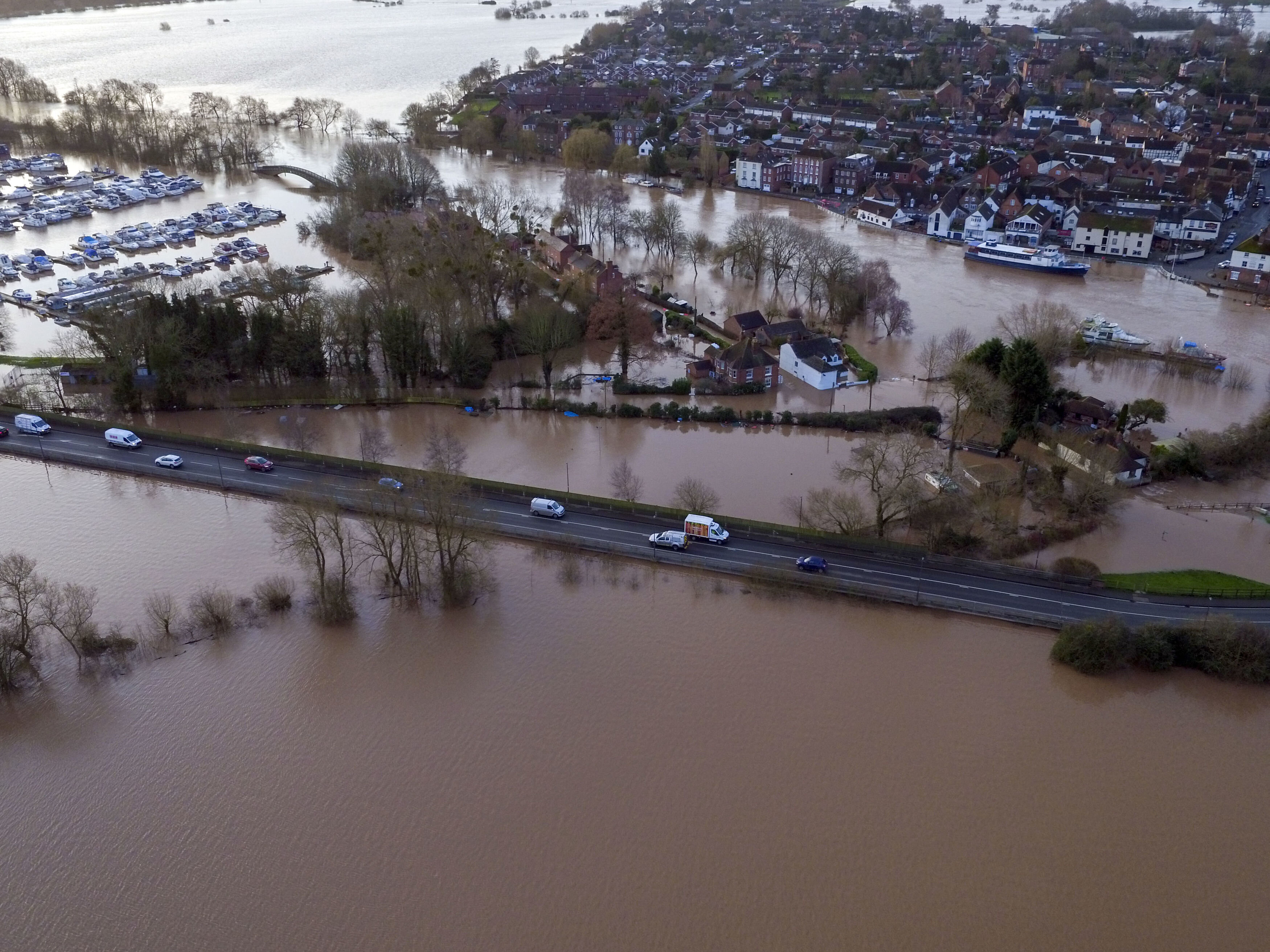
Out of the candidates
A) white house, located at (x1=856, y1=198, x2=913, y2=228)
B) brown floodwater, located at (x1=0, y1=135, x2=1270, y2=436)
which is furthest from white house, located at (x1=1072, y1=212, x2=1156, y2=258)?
white house, located at (x1=856, y1=198, x2=913, y2=228)

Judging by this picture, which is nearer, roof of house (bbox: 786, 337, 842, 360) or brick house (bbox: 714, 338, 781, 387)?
brick house (bbox: 714, 338, 781, 387)

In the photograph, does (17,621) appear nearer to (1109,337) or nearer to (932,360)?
(932,360)

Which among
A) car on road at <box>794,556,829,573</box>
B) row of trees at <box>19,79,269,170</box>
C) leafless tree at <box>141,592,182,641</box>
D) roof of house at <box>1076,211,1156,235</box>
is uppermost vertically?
row of trees at <box>19,79,269,170</box>

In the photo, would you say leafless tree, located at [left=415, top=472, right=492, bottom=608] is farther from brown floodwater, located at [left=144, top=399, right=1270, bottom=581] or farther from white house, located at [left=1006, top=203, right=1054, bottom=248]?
white house, located at [left=1006, top=203, right=1054, bottom=248]

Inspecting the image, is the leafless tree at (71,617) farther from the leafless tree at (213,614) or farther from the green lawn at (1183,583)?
the green lawn at (1183,583)

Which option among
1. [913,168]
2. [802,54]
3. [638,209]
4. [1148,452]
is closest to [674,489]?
[1148,452]

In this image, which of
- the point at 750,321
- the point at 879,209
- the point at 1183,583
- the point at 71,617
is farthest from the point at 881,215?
the point at 71,617

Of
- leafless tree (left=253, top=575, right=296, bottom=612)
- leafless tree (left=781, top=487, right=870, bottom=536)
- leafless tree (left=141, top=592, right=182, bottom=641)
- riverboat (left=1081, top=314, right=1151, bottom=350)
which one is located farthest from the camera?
riverboat (left=1081, top=314, right=1151, bottom=350)

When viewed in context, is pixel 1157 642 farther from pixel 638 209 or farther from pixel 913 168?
pixel 913 168

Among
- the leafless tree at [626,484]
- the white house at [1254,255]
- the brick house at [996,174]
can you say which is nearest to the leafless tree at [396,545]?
the leafless tree at [626,484]
